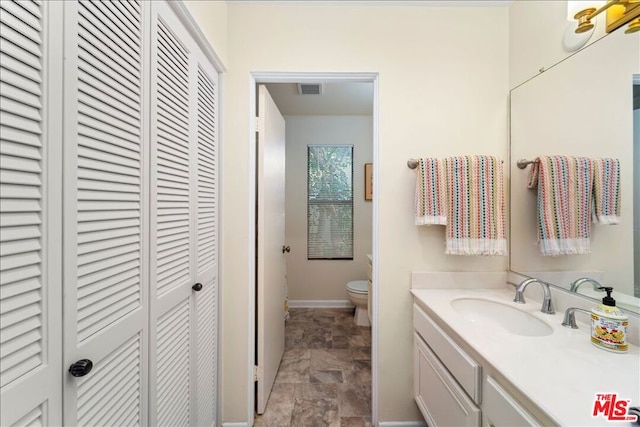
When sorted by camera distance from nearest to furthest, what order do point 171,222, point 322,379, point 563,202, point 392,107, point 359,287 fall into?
point 171,222, point 563,202, point 392,107, point 322,379, point 359,287

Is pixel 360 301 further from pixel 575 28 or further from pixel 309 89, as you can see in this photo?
pixel 575 28

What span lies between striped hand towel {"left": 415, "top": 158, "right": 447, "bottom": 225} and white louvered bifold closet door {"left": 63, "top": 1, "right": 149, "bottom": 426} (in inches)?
51.4

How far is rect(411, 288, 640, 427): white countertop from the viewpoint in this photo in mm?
669

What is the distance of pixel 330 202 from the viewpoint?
11.2 ft

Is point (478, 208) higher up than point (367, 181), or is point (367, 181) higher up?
point (367, 181)

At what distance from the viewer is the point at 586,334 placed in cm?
103

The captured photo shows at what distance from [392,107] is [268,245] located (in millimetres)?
1154

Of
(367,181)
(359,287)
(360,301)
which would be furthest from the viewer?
(367,181)

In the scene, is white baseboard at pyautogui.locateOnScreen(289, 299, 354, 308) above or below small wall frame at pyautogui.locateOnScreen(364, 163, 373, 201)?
below

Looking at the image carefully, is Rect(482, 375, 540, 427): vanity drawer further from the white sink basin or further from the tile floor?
the tile floor

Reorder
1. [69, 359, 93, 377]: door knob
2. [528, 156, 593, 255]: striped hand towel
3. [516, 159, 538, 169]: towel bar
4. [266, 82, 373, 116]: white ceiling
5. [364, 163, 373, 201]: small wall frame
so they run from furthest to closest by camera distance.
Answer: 1. [364, 163, 373, 201]: small wall frame
2. [266, 82, 373, 116]: white ceiling
3. [516, 159, 538, 169]: towel bar
4. [528, 156, 593, 255]: striped hand towel
5. [69, 359, 93, 377]: door knob

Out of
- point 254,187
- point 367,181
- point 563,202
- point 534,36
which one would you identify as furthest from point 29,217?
point 367,181

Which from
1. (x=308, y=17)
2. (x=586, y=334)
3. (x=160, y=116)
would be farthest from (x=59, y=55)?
(x=586, y=334)

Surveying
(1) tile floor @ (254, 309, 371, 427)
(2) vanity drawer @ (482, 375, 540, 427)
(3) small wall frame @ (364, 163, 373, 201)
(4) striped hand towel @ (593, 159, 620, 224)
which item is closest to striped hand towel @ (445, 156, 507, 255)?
(4) striped hand towel @ (593, 159, 620, 224)
